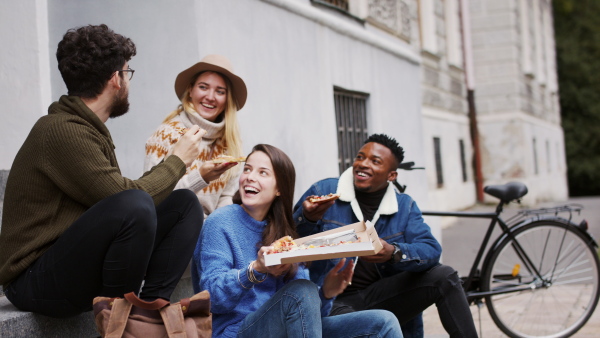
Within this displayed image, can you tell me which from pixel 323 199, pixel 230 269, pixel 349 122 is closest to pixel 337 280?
pixel 323 199

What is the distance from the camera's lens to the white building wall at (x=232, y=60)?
473 centimetres

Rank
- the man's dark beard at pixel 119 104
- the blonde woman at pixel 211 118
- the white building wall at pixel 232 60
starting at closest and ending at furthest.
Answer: the man's dark beard at pixel 119 104, the blonde woman at pixel 211 118, the white building wall at pixel 232 60

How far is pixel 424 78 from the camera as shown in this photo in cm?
1278

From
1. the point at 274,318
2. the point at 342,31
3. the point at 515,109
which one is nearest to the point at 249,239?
the point at 274,318

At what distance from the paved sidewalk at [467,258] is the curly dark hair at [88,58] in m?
2.53

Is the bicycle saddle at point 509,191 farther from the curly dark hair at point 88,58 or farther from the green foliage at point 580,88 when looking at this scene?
the green foliage at point 580,88

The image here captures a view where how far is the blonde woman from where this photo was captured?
12.8 feet

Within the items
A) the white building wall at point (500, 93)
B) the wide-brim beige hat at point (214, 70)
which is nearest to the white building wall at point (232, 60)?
the wide-brim beige hat at point (214, 70)

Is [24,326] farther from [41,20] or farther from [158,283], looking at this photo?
[41,20]

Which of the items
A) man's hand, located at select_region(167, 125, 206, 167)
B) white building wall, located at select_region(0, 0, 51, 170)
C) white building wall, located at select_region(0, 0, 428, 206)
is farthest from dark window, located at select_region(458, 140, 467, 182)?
man's hand, located at select_region(167, 125, 206, 167)

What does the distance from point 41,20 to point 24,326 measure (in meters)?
2.76

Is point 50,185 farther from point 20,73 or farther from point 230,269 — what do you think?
point 20,73

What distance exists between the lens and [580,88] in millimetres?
24562

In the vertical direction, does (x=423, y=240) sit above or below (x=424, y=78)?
below
